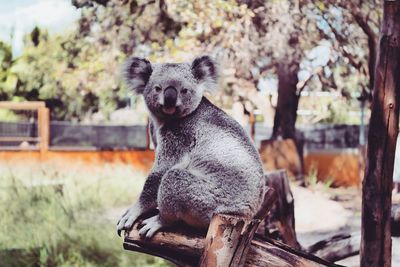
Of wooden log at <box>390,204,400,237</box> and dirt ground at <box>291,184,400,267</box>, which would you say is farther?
dirt ground at <box>291,184,400,267</box>

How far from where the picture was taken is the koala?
2002mm

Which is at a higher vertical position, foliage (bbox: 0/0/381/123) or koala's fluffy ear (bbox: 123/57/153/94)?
foliage (bbox: 0/0/381/123)

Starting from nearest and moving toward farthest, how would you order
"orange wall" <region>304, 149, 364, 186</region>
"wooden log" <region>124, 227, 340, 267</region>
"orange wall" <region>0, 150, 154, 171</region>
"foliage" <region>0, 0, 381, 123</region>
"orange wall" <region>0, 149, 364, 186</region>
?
1. "wooden log" <region>124, 227, 340, 267</region>
2. "foliage" <region>0, 0, 381, 123</region>
3. "orange wall" <region>0, 150, 154, 171</region>
4. "orange wall" <region>0, 149, 364, 186</region>
5. "orange wall" <region>304, 149, 364, 186</region>

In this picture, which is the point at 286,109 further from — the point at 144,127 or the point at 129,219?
the point at 129,219

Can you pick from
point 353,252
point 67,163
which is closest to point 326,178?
point 67,163

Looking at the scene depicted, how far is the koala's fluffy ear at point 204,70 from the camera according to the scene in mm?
2207

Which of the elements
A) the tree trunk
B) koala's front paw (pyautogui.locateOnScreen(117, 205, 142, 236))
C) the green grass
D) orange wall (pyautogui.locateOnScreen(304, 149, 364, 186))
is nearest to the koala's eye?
koala's front paw (pyautogui.locateOnScreen(117, 205, 142, 236))

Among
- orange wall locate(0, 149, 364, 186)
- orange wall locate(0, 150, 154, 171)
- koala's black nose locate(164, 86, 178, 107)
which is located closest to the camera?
koala's black nose locate(164, 86, 178, 107)

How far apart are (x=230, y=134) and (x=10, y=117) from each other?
7437 millimetres

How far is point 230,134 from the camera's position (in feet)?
6.91

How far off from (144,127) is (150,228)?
7.48 meters

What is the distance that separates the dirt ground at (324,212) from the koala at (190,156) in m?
3.60

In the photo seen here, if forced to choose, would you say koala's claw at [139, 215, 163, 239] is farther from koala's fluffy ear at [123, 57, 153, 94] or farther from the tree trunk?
the tree trunk

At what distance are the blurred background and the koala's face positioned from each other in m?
2.59
